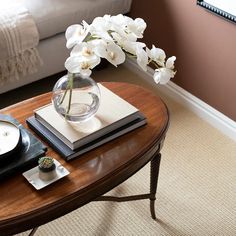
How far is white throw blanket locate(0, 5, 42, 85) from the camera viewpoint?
173cm

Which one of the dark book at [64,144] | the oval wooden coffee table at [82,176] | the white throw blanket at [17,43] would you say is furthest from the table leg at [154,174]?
the white throw blanket at [17,43]

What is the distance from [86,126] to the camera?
115 centimetres

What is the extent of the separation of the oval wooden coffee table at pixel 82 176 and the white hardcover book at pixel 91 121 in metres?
0.04

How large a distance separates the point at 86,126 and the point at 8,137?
21 cm

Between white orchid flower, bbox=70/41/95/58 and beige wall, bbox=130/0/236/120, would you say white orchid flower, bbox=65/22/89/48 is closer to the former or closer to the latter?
white orchid flower, bbox=70/41/95/58

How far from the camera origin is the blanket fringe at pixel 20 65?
1.79m

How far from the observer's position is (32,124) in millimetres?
1184

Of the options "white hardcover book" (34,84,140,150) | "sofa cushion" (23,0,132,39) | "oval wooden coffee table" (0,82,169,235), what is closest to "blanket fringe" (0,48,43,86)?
"sofa cushion" (23,0,132,39)

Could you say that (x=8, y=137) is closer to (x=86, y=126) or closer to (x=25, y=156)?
(x=25, y=156)

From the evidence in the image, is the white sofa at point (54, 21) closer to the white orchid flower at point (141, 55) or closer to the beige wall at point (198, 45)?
the beige wall at point (198, 45)

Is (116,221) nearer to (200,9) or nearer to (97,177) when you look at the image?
(97,177)

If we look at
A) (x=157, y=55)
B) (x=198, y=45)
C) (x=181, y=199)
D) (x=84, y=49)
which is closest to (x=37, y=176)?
(x=84, y=49)

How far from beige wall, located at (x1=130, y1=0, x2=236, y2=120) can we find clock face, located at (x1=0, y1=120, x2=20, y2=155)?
102cm

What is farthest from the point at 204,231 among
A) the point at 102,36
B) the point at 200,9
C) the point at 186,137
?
the point at 200,9
